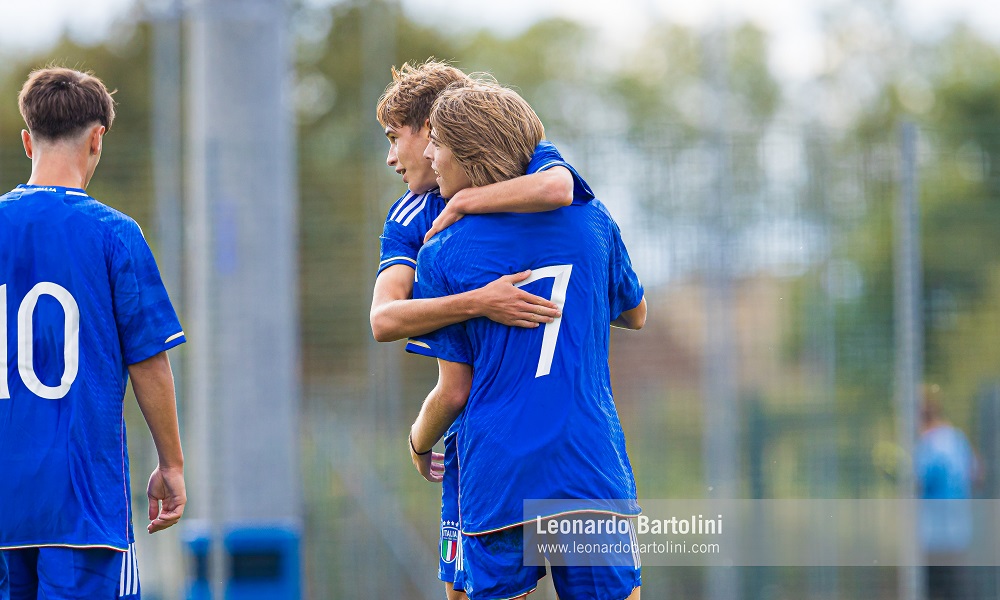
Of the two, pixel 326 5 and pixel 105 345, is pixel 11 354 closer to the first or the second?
pixel 105 345

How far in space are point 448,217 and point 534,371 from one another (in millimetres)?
439

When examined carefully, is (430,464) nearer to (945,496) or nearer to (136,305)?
(136,305)

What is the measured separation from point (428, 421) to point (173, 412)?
694 mm

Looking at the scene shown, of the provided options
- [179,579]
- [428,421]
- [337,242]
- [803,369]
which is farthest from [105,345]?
[803,369]

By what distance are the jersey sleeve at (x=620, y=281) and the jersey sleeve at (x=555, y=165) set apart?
123 millimetres

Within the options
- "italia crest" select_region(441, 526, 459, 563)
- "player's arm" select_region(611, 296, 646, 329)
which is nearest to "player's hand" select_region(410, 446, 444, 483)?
"italia crest" select_region(441, 526, 459, 563)

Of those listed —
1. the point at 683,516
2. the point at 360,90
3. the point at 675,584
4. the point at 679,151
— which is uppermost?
the point at 360,90

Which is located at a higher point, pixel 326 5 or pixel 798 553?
pixel 326 5

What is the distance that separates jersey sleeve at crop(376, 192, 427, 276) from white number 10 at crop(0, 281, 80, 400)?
2.62ft

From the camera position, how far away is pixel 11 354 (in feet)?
9.06

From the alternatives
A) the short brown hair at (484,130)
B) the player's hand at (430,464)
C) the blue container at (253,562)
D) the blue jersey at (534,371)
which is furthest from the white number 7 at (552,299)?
the blue container at (253,562)

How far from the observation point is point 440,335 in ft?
8.89

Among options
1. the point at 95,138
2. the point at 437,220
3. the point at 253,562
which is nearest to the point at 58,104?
the point at 95,138

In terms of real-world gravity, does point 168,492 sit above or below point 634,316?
below
